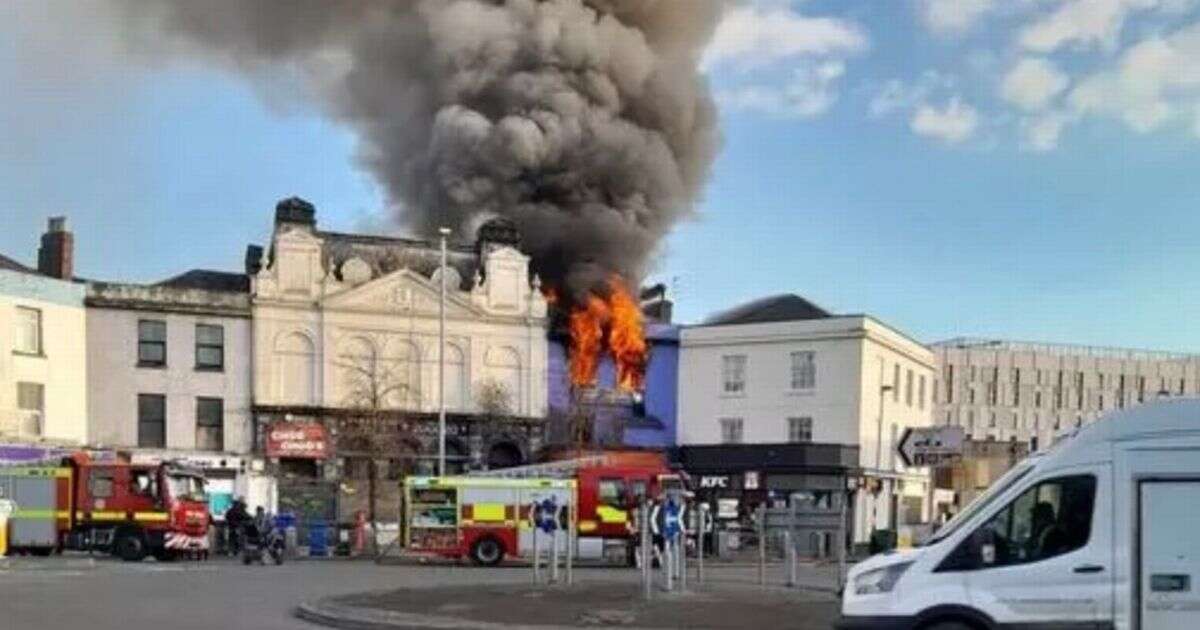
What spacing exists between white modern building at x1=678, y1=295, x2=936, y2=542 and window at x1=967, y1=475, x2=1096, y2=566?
42.8 metres

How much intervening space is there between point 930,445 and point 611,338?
40.4 metres

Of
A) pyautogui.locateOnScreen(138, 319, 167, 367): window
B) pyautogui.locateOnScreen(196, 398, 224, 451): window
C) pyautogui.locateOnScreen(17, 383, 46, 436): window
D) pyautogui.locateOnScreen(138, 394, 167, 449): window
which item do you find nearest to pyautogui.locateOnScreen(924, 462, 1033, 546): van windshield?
pyautogui.locateOnScreen(17, 383, 46, 436): window

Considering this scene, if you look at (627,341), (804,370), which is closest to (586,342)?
(627,341)

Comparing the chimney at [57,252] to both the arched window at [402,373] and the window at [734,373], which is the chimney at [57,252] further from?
the window at [734,373]

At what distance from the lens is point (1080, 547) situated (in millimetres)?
11617

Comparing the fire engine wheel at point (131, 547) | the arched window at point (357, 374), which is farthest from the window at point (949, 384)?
the fire engine wheel at point (131, 547)

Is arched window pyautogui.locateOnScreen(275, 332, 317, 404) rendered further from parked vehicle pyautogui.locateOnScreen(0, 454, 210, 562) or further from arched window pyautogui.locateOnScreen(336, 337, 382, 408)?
parked vehicle pyautogui.locateOnScreen(0, 454, 210, 562)

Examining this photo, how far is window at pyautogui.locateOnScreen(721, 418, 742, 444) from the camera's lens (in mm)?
57594

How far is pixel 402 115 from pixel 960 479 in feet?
104

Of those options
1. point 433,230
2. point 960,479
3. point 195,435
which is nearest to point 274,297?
point 195,435

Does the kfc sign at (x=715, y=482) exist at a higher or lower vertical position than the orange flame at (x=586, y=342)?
lower

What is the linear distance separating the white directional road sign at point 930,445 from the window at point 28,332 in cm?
3580

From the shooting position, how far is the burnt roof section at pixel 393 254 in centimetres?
5322

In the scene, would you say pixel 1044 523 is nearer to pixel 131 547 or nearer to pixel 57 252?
pixel 131 547
